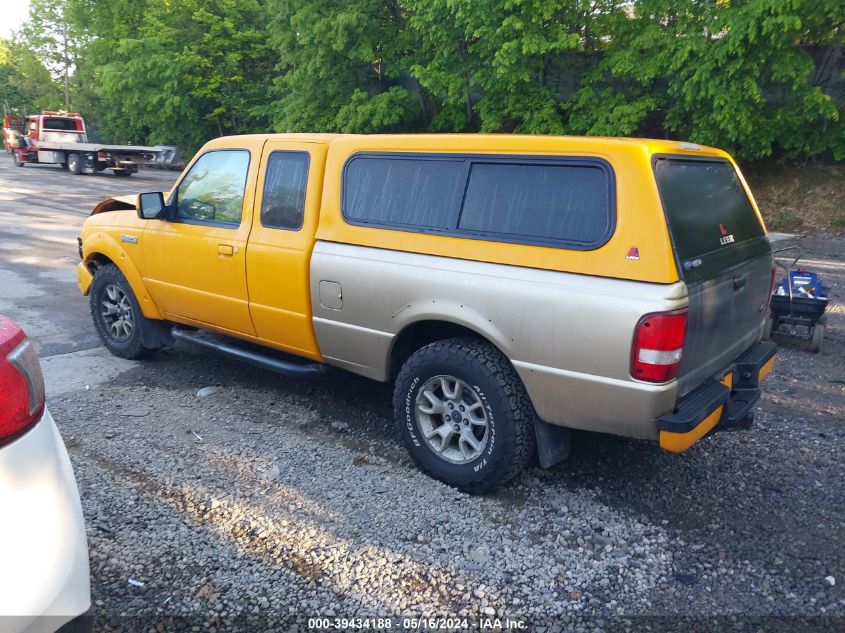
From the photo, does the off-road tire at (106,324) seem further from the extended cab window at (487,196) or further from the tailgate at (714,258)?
the tailgate at (714,258)

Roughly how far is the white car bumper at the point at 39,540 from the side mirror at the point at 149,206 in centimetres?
332

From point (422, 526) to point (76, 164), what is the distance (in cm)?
2809

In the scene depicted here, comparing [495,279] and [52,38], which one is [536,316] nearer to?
[495,279]

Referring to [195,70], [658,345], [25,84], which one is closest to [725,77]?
[658,345]

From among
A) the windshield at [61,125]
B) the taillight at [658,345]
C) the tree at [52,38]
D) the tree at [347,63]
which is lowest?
the taillight at [658,345]

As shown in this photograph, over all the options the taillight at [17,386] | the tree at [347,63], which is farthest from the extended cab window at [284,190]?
the tree at [347,63]

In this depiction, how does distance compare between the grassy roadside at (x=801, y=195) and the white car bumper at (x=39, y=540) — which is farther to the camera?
the grassy roadside at (x=801, y=195)

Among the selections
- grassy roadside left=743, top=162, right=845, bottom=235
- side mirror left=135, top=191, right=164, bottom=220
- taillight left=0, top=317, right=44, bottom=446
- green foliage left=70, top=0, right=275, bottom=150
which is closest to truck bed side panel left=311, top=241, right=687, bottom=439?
side mirror left=135, top=191, right=164, bottom=220

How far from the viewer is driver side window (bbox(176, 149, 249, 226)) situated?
4750 millimetres

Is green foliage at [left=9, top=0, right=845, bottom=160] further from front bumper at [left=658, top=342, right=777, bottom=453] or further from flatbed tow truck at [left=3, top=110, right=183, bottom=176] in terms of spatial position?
front bumper at [left=658, top=342, right=777, bottom=453]

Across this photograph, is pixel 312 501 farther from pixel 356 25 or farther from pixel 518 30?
pixel 356 25

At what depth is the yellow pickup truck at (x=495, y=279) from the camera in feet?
10.3

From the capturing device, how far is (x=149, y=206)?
16.5 feet

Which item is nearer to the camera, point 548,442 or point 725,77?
point 548,442
